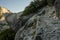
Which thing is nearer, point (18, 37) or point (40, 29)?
point (40, 29)

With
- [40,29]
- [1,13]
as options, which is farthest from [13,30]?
[1,13]

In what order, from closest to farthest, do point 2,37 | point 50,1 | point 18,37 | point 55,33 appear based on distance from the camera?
point 55,33 < point 18,37 < point 50,1 < point 2,37

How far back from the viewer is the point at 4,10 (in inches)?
1372

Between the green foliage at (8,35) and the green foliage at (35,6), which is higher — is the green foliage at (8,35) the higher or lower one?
the lower one

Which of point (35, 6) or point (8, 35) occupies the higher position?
point (35, 6)

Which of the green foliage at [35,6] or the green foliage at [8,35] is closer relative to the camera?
the green foliage at [8,35]

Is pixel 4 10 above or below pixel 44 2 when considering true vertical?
above

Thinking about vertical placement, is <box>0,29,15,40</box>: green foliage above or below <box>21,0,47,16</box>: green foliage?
below

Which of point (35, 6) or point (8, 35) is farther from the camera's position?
point (35, 6)

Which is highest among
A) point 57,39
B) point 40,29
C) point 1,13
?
point 1,13

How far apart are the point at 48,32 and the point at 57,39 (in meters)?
0.59

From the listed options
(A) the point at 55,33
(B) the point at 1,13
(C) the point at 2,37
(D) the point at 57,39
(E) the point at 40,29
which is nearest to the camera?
(D) the point at 57,39

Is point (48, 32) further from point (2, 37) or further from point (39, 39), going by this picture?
point (2, 37)

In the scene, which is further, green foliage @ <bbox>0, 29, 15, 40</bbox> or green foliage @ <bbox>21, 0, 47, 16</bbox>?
green foliage @ <bbox>21, 0, 47, 16</bbox>
